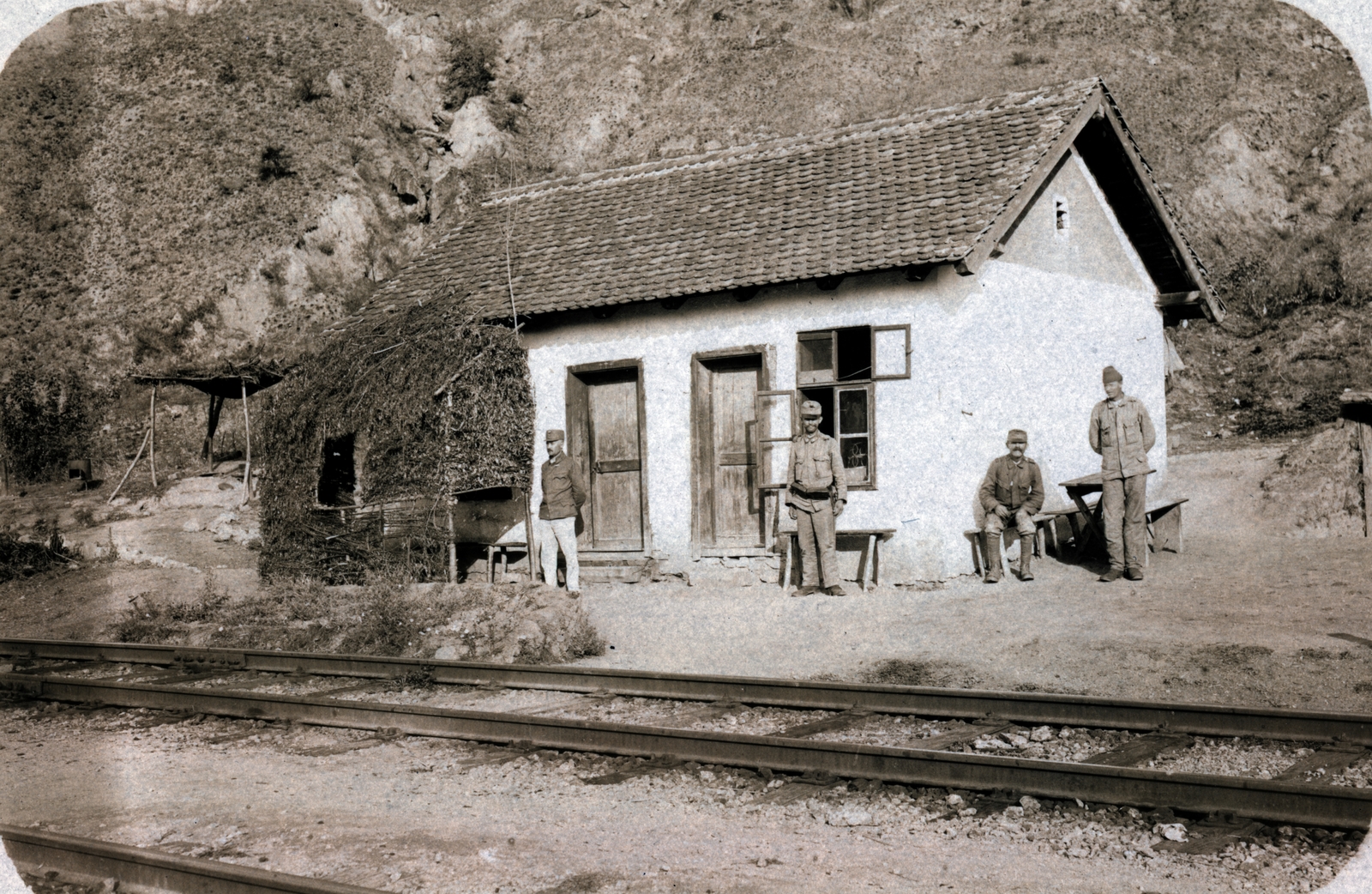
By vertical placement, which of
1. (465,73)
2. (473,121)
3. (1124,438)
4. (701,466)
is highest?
(465,73)

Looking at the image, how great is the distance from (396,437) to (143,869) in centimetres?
1031

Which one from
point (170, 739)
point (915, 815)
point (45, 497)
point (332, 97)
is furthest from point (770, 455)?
point (332, 97)

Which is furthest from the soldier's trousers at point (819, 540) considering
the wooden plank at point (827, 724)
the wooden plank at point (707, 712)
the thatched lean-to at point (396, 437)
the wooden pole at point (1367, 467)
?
the wooden pole at point (1367, 467)

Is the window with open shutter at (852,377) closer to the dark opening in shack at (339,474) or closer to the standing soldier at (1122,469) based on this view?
the standing soldier at (1122,469)

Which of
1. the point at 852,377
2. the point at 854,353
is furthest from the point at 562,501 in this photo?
the point at 854,353

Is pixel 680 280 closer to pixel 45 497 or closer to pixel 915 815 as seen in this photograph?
pixel 915 815

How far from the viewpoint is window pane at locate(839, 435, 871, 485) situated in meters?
13.6

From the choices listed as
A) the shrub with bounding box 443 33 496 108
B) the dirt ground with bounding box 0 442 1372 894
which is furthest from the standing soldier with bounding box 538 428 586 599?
the shrub with bounding box 443 33 496 108

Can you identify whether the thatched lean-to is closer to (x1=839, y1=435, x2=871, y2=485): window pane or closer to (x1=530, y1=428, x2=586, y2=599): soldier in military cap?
(x1=530, y1=428, x2=586, y2=599): soldier in military cap

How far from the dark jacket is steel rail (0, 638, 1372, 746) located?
13.0ft

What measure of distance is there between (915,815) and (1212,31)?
3722cm

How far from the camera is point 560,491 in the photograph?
13625 millimetres

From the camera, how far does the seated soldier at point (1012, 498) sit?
12.8 m

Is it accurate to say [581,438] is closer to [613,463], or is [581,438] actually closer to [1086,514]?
[613,463]
